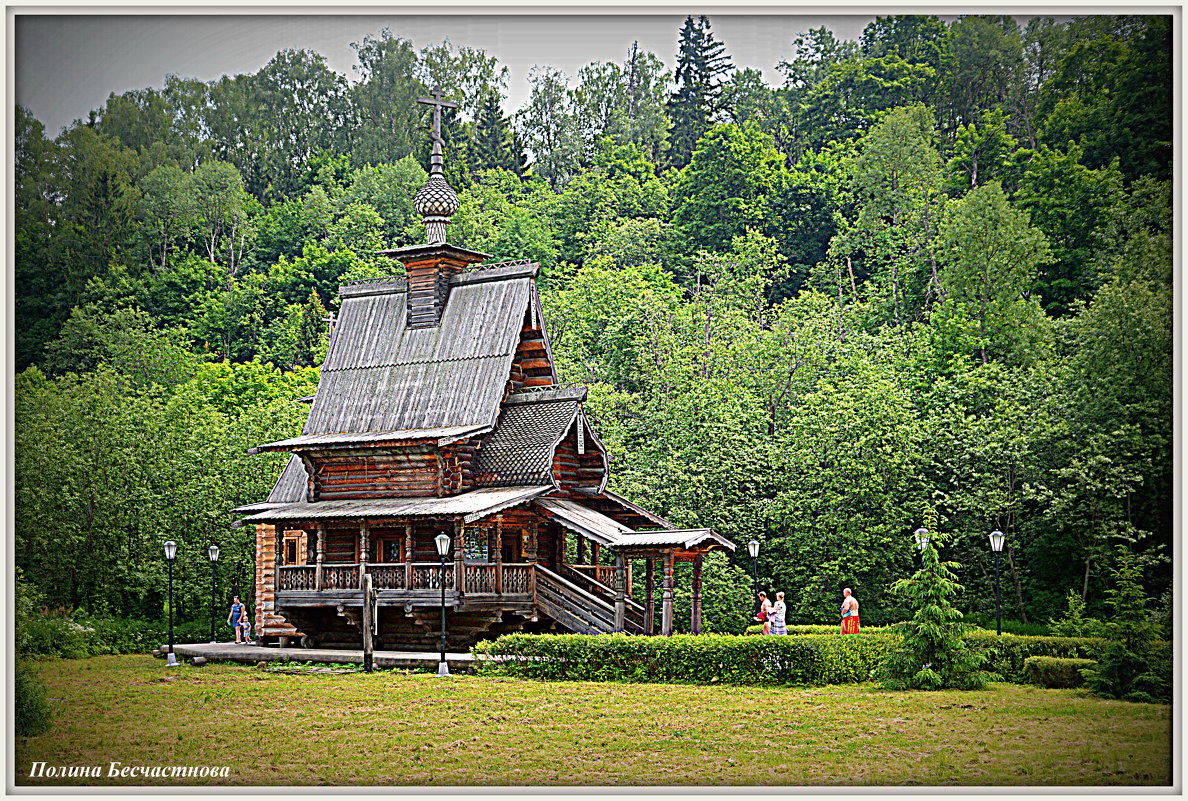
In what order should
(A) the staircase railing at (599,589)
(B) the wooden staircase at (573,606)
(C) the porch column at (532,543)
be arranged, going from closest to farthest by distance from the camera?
(B) the wooden staircase at (573,606) → (C) the porch column at (532,543) → (A) the staircase railing at (599,589)

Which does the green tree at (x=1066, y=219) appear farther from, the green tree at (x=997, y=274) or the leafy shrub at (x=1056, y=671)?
the leafy shrub at (x=1056, y=671)

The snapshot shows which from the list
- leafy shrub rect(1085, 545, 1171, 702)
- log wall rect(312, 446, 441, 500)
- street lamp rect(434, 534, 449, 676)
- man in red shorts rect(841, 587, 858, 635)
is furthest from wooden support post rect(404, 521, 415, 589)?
leafy shrub rect(1085, 545, 1171, 702)

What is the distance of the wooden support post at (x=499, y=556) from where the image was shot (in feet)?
98.5

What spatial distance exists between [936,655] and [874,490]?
51.6 feet

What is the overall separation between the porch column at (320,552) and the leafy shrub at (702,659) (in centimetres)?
728

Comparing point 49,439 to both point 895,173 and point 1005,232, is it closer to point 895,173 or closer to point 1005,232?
point 1005,232

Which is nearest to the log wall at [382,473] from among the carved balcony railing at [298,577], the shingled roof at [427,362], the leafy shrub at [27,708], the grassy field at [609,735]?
the shingled roof at [427,362]

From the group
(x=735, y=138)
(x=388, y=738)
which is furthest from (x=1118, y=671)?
(x=735, y=138)

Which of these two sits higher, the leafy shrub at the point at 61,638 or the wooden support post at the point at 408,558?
the wooden support post at the point at 408,558

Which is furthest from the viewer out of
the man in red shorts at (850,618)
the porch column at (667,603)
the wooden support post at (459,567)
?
the wooden support post at (459,567)

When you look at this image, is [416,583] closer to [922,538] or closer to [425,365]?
[425,365]

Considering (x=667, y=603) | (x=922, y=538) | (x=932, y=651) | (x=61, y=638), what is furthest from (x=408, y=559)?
(x=932, y=651)

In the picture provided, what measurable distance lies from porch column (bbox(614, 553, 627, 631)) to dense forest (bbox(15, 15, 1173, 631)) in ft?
18.4

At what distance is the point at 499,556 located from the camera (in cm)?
3067
